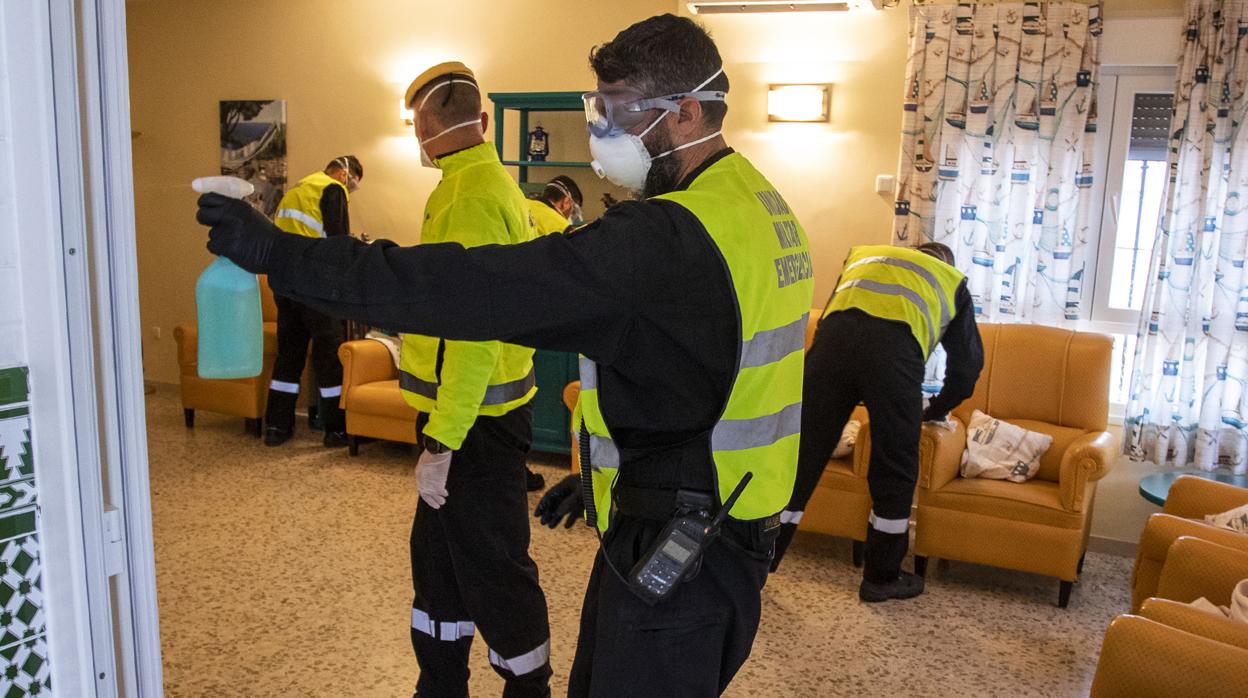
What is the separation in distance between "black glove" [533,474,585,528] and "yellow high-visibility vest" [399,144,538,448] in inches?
12.8

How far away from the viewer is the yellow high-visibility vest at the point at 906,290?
3.48 metres

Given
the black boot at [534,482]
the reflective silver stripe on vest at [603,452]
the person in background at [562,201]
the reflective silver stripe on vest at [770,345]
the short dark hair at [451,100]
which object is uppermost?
the short dark hair at [451,100]

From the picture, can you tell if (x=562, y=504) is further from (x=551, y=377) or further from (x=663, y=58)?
(x=551, y=377)

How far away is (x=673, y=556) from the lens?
1391 mm

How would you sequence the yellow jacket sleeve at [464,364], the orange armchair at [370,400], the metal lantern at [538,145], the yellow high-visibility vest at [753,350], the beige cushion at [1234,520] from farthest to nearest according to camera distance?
the metal lantern at [538,145]
the orange armchair at [370,400]
the beige cushion at [1234,520]
the yellow jacket sleeve at [464,364]
the yellow high-visibility vest at [753,350]

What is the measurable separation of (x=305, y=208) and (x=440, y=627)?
3.55 meters

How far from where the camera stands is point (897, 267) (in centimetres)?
352

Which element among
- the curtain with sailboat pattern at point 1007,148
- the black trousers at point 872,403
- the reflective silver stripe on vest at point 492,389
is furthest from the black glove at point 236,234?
the curtain with sailboat pattern at point 1007,148

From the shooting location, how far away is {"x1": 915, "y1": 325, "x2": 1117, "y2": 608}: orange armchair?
3674mm

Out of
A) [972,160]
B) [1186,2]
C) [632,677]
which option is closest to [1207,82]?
[1186,2]

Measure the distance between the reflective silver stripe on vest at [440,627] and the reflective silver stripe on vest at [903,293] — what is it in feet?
6.41

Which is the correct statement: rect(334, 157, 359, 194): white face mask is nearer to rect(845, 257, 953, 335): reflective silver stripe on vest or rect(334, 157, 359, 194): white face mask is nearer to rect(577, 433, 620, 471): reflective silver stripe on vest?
rect(845, 257, 953, 335): reflective silver stripe on vest

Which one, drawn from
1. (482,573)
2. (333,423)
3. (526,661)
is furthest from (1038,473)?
(333,423)

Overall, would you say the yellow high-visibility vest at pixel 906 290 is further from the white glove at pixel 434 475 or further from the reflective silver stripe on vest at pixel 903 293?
the white glove at pixel 434 475
